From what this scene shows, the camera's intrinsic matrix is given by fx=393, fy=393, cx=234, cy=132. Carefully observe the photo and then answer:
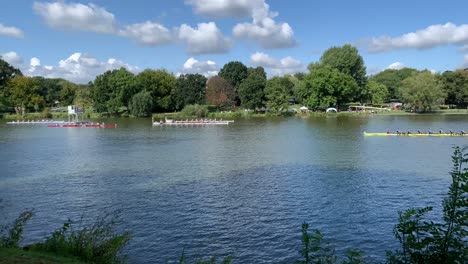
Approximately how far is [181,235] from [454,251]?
13058 mm

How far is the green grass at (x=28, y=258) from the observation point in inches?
404

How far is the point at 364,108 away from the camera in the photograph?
133m

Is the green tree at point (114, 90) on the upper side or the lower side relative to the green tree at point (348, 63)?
lower

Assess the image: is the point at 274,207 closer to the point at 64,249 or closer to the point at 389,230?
the point at 389,230

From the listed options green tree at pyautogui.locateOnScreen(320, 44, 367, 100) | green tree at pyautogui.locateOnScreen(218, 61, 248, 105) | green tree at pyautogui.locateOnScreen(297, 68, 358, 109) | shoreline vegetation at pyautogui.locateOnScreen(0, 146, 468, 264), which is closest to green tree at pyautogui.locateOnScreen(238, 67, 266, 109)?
green tree at pyautogui.locateOnScreen(218, 61, 248, 105)

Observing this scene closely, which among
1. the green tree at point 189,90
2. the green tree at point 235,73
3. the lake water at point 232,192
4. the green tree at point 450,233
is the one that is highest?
the green tree at point 235,73

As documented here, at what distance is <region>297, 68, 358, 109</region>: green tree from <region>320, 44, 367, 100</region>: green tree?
626 centimetres

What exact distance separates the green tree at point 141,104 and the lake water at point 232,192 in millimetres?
69979

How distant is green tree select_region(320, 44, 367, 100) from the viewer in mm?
129625

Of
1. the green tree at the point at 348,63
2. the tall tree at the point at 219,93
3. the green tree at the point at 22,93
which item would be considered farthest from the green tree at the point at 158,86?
the green tree at the point at 348,63

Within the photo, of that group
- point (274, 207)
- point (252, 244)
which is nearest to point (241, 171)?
point (274, 207)

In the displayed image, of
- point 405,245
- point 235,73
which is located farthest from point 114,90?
point 405,245

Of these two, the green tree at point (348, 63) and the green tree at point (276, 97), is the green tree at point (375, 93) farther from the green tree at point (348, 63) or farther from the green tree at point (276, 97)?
the green tree at point (276, 97)

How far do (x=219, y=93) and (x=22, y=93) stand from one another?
64853 millimetres
